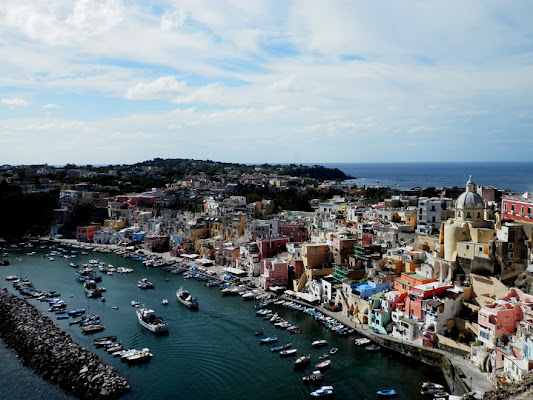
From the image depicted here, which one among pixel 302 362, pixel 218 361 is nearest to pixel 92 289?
pixel 218 361

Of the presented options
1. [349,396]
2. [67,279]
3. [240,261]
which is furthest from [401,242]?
[67,279]

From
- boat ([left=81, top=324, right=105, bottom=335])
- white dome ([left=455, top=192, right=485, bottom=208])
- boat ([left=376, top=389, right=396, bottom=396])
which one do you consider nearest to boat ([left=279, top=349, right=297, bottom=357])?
boat ([left=376, top=389, right=396, bottom=396])

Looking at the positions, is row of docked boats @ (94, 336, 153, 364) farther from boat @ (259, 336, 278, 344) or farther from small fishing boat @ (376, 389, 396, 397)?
small fishing boat @ (376, 389, 396, 397)

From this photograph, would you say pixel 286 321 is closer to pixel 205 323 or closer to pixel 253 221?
pixel 205 323

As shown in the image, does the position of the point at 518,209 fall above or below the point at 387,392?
above

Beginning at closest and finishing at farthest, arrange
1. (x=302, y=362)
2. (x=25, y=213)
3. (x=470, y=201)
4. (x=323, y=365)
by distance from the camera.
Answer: (x=323, y=365), (x=302, y=362), (x=470, y=201), (x=25, y=213)

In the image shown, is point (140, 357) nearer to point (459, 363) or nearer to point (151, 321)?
point (151, 321)

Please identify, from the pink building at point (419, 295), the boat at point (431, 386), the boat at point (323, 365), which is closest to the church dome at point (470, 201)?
the pink building at point (419, 295)

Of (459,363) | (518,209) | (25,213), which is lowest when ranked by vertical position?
(459,363)
